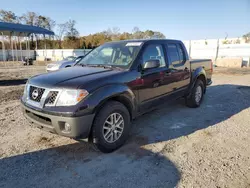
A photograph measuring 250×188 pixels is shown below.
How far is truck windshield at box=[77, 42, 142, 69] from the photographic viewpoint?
3770mm

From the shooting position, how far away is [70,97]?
9.07 ft

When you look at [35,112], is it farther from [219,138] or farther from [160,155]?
[219,138]

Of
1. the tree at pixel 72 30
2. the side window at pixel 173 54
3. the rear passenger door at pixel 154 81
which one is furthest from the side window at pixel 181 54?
the tree at pixel 72 30

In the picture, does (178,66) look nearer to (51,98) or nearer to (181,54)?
(181,54)

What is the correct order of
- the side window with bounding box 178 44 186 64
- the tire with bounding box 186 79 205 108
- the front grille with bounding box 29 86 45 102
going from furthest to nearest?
the tire with bounding box 186 79 205 108
the side window with bounding box 178 44 186 64
the front grille with bounding box 29 86 45 102

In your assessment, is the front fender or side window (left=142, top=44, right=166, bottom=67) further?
side window (left=142, top=44, right=166, bottom=67)

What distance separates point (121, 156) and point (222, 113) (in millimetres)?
3416

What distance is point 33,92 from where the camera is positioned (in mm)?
3143

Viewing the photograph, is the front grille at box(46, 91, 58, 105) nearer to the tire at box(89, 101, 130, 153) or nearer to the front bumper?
the front bumper

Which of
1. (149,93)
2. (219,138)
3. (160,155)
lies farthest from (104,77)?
(219,138)

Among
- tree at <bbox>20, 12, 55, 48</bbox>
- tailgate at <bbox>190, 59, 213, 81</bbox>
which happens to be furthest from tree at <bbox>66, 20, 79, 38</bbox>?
tailgate at <bbox>190, 59, 213, 81</bbox>

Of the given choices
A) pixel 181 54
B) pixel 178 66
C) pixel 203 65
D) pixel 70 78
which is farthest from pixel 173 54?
pixel 70 78

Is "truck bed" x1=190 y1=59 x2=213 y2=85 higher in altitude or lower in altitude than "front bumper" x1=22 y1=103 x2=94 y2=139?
higher

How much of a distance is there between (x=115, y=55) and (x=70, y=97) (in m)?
1.62
